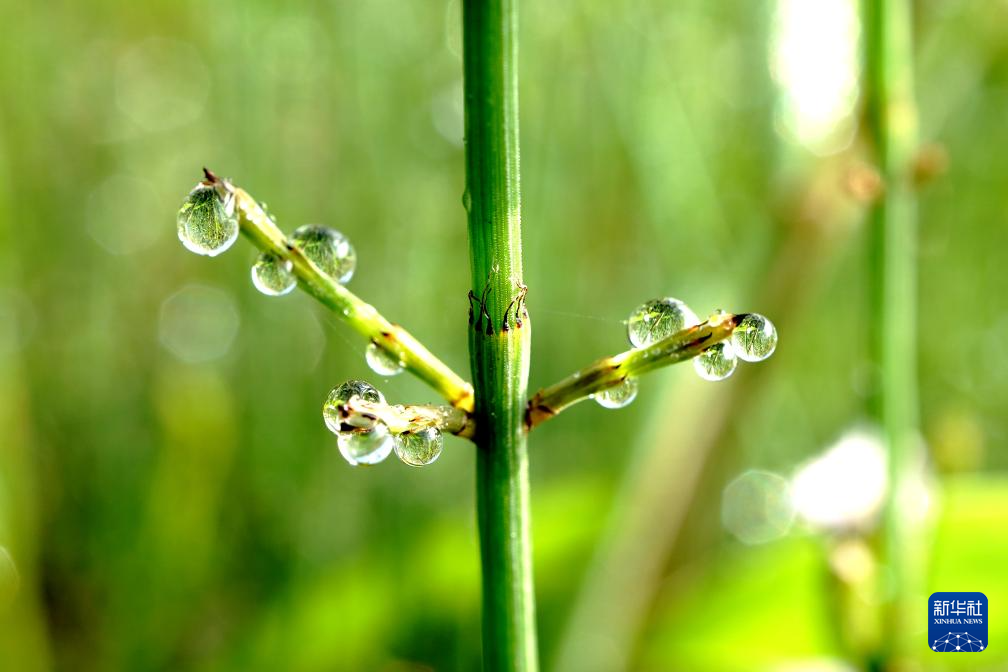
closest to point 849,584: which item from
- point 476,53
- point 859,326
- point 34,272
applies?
point 476,53

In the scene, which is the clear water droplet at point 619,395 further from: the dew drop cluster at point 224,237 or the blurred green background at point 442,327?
the blurred green background at point 442,327

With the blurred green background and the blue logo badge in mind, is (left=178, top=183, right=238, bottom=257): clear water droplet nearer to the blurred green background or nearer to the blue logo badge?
the blurred green background

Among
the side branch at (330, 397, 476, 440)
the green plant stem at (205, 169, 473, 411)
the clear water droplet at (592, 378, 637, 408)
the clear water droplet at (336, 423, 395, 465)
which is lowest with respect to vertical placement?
the side branch at (330, 397, 476, 440)

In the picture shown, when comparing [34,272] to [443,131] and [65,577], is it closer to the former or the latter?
[65,577]

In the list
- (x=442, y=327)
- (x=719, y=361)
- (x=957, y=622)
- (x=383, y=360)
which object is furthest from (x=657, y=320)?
(x=442, y=327)

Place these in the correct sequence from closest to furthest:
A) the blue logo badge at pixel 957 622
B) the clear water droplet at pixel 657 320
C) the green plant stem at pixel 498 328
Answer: the green plant stem at pixel 498 328, the clear water droplet at pixel 657 320, the blue logo badge at pixel 957 622

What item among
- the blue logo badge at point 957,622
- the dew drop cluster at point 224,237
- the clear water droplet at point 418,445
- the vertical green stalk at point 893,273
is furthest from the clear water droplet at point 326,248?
the blue logo badge at point 957,622

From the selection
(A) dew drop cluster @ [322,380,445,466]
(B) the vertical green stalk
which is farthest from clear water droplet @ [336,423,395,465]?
(B) the vertical green stalk
